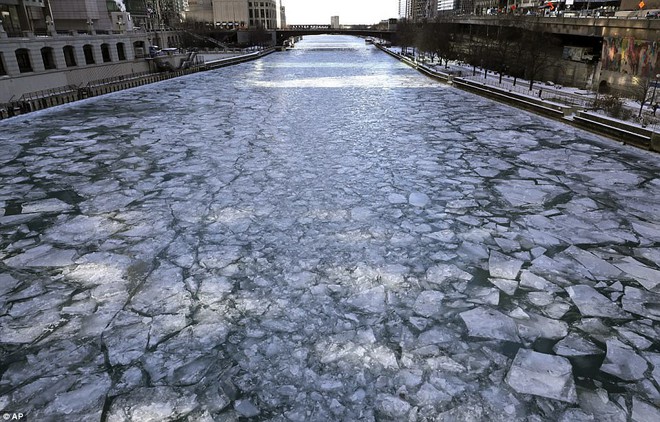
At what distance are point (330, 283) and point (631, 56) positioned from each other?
1297 inches

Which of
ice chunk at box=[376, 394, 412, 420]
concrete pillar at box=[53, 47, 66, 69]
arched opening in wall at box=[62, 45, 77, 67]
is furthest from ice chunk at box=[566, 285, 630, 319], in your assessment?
arched opening in wall at box=[62, 45, 77, 67]

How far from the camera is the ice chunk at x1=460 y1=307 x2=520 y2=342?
4941mm

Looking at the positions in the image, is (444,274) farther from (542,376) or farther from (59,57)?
(59,57)

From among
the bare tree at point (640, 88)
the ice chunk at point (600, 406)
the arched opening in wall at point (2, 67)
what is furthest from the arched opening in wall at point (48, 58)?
the bare tree at point (640, 88)

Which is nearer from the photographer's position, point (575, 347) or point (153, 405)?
point (153, 405)

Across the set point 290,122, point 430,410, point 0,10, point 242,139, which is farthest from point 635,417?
point 0,10

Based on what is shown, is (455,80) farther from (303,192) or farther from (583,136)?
(303,192)

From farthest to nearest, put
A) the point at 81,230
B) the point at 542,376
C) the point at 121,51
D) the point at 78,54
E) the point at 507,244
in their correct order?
1. the point at 121,51
2. the point at 78,54
3. the point at 81,230
4. the point at 507,244
5. the point at 542,376

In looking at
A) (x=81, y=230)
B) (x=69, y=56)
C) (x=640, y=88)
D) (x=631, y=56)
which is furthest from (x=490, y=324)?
(x=69, y=56)

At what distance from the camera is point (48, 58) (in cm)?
3416

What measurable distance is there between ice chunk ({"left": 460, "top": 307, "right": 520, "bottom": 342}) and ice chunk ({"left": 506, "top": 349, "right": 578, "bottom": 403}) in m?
0.29

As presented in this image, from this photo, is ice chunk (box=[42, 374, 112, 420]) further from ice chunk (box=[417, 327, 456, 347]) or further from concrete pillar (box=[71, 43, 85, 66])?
concrete pillar (box=[71, 43, 85, 66])

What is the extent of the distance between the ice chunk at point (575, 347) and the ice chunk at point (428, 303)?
137 cm

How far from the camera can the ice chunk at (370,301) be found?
5418 mm
